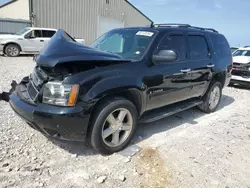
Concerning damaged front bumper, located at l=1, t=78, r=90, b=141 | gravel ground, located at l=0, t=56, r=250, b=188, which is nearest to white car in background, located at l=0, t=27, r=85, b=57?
gravel ground, located at l=0, t=56, r=250, b=188

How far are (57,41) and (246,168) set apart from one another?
321cm

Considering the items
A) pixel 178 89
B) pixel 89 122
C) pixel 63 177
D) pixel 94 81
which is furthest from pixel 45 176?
pixel 178 89

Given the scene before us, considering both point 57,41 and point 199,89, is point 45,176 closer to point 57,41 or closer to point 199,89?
point 57,41

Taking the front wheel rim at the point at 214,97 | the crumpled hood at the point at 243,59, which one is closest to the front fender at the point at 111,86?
the front wheel rim at the point at 214,97

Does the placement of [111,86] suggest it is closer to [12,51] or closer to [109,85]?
[109,85]

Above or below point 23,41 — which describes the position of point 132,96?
below

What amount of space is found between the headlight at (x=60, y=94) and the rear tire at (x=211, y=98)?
3564 millimetres

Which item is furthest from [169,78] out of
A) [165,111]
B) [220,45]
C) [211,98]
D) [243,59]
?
[243,59]

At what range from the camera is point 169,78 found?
3963 millimetres

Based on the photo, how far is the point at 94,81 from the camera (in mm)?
2902

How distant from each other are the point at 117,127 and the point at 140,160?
0.56m

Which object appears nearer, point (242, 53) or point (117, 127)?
point (117, 127)

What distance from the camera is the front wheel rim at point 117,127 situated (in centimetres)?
325

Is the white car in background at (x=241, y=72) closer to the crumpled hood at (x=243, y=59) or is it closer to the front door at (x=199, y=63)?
the crumpled hood at (x=243, y=59)
